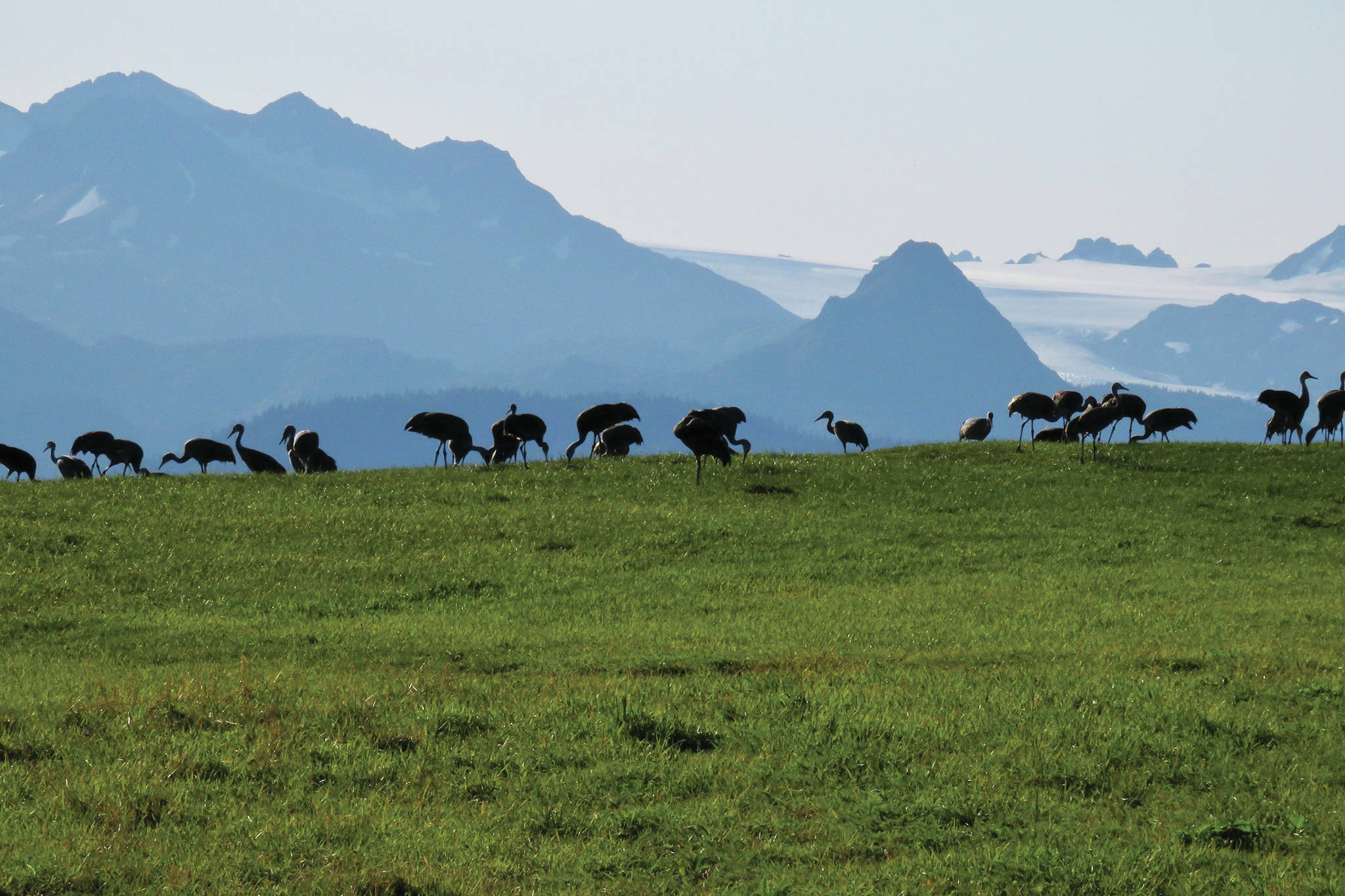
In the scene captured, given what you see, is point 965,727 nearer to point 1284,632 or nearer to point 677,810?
point 677,810

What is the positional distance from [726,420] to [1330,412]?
2305 cm

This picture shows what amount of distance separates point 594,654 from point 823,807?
737 cm

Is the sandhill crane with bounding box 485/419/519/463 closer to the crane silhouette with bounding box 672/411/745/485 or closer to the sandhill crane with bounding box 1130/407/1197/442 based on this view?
the crane silhouette with bounding box 672/411/745/485

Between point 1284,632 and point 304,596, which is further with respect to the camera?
point 304,596

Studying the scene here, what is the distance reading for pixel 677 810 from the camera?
10828mm

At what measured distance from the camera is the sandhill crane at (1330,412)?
43.6 m

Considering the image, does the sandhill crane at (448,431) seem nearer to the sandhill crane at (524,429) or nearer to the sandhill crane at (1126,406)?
the sandhill crane at (524,429)

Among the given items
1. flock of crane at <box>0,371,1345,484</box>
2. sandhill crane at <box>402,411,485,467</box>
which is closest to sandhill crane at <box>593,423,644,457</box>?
flock of crane at <box>0,371,1345,484</box>

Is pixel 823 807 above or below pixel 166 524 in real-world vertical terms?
below

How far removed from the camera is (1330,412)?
4409 centimetres

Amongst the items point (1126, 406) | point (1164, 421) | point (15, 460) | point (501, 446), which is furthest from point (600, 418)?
point (1164, 421)

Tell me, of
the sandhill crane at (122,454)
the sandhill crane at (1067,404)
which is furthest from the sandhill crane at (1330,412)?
the sandhill crane at (122,454)

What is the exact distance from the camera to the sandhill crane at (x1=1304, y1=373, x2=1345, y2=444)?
4356cm

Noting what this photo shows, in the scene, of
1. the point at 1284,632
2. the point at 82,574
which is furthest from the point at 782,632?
the point at 82,574
